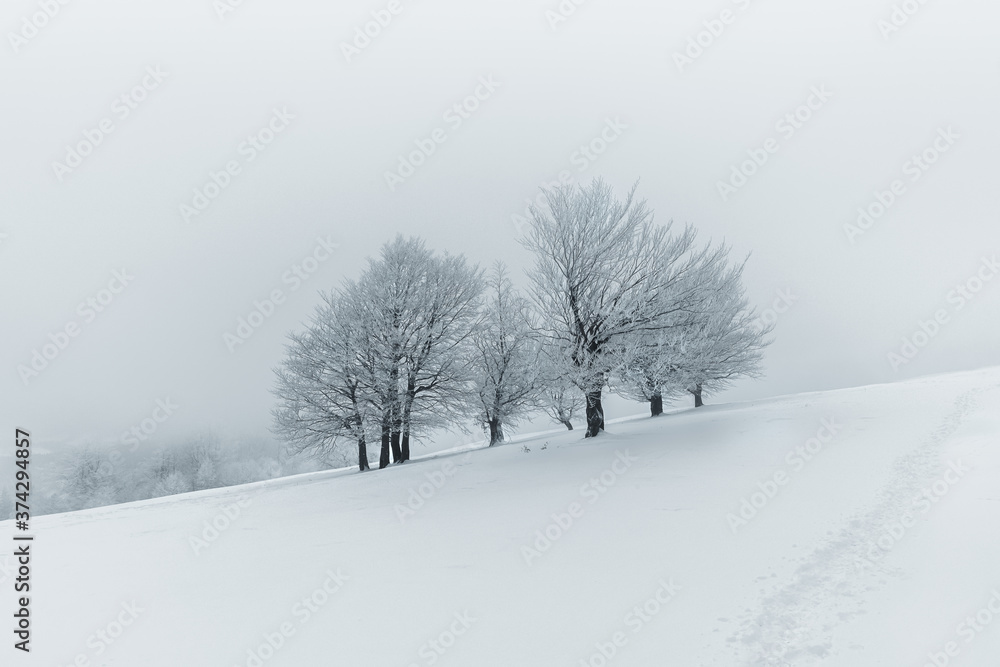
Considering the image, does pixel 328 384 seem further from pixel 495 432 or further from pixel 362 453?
pixel 495 432

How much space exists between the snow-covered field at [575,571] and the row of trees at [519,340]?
4462 millimetres

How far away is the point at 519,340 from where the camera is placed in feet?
62.2

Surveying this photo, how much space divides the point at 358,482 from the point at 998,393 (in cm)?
2273

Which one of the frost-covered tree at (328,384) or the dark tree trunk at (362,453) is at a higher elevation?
the frost-covered tree at (328,384)

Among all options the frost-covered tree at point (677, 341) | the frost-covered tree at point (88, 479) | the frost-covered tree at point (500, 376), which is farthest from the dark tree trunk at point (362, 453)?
the frost-covered tree at point (88, 479)

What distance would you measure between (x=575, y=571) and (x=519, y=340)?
1368 centimetres

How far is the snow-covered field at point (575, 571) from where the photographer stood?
416 cm

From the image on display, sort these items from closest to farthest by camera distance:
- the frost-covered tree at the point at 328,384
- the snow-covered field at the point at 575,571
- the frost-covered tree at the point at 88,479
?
the snow-covered field at the point at 575,571 → the frost-covered tree at the point at 328,384 → the frost-covered tree at the point at 88,479

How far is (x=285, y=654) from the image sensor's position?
426 cm

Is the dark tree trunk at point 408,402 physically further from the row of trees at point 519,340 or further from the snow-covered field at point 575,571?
the snow-covered field at point 575,571

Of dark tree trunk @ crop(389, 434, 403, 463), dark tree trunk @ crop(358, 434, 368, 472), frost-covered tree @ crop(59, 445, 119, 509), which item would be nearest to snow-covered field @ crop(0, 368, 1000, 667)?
dark tree trunk @ crop(358, 434, 368, 472)

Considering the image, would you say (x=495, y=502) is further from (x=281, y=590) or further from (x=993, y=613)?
(x=993, y=613)

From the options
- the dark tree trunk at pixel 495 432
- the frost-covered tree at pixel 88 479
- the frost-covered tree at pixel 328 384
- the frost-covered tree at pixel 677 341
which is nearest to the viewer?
the frost-covered tree at pixel 677 341

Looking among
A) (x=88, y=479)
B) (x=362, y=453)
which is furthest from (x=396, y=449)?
(x=88, y=479)
